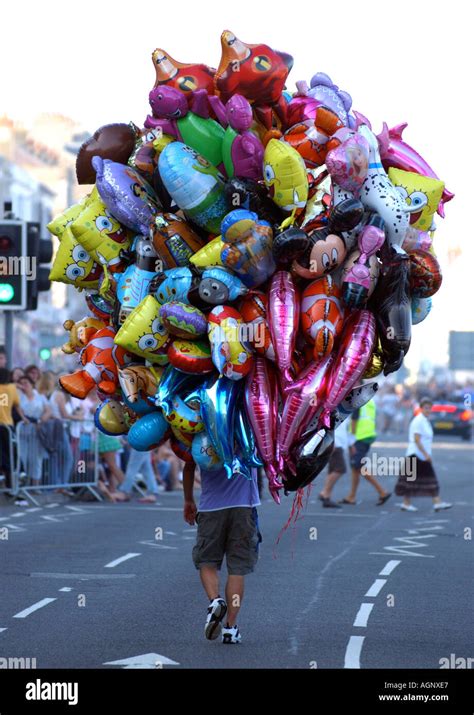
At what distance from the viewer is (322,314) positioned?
922 centimetres

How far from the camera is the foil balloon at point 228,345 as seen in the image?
362 inches

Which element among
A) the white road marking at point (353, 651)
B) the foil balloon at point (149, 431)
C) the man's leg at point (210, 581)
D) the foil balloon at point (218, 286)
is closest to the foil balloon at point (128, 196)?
the foil balloon at point (218, 286)

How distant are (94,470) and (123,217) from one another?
46.4 feet

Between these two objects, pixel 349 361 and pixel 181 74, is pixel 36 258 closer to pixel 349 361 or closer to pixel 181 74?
pixel 181 74

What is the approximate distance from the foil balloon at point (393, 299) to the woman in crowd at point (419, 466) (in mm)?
13189

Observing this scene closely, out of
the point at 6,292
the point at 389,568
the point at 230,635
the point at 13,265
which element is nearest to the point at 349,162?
the point at 230,635

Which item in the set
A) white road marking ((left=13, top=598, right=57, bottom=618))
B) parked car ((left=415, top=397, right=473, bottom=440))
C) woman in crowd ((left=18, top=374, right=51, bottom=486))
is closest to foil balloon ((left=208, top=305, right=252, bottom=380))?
white road marking ((left=13, top=598, right=57, bottom=618))

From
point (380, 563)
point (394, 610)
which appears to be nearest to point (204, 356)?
point (394, 610)

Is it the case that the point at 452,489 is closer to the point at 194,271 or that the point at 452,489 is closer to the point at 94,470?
the point at 94,470

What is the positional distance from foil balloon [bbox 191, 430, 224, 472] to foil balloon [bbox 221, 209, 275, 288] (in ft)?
3.51

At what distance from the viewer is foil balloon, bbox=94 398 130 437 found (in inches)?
398

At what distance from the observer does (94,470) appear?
23719 millimetres
